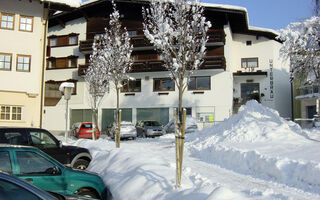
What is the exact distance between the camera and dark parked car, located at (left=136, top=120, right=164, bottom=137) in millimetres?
24078

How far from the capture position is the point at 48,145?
342 inches

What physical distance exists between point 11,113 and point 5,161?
636 inches

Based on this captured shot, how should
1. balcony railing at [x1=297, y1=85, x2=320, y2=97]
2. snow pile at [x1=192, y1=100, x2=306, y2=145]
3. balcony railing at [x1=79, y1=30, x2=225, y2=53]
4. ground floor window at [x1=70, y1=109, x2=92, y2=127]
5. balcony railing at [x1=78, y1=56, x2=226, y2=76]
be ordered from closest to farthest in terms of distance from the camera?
snow pile at [x1=192, y1=100, x2=306, y2=145] < balcony railing at [x1=78, y1=56, x2=226, y2=76] < balcony railing at [x1=79, y1=30, x2=225, y2=53] < balcony railing at [x1=297, y1=85, x2=320, y2=97] < ground floor window at [x1=70, y1=109, x2=92, y2=127]

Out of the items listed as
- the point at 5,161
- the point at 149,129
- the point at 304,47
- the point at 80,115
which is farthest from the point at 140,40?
the point at 5,161

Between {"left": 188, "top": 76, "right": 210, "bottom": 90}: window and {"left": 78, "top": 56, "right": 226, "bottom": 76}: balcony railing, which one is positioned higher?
{"left": 78, "top": 56, "right": 226, "bottom": 76}: balcony railing

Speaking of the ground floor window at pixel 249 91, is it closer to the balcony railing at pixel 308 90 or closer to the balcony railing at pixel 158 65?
the balcony railing at pixel 308 90

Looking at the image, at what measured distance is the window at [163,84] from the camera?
29641mm

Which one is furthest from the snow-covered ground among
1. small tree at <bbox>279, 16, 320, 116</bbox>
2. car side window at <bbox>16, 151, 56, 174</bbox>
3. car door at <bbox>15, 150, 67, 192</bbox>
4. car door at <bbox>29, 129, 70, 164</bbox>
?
small tree at <bbox>279, 16, 320, 116</bbox>

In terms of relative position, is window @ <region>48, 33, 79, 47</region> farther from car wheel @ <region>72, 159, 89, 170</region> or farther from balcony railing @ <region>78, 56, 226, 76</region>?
car wheel @ <region>72, 159, 89, 170</region>

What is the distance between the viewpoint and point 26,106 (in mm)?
20078

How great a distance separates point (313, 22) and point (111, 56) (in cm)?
1044

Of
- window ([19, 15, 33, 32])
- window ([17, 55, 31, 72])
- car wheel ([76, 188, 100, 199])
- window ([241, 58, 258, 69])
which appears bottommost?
car wheel ([76, 188, 100, 199])

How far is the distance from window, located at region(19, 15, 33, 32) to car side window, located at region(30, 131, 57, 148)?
46.2ft

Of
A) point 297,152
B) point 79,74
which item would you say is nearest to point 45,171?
point 297,152
